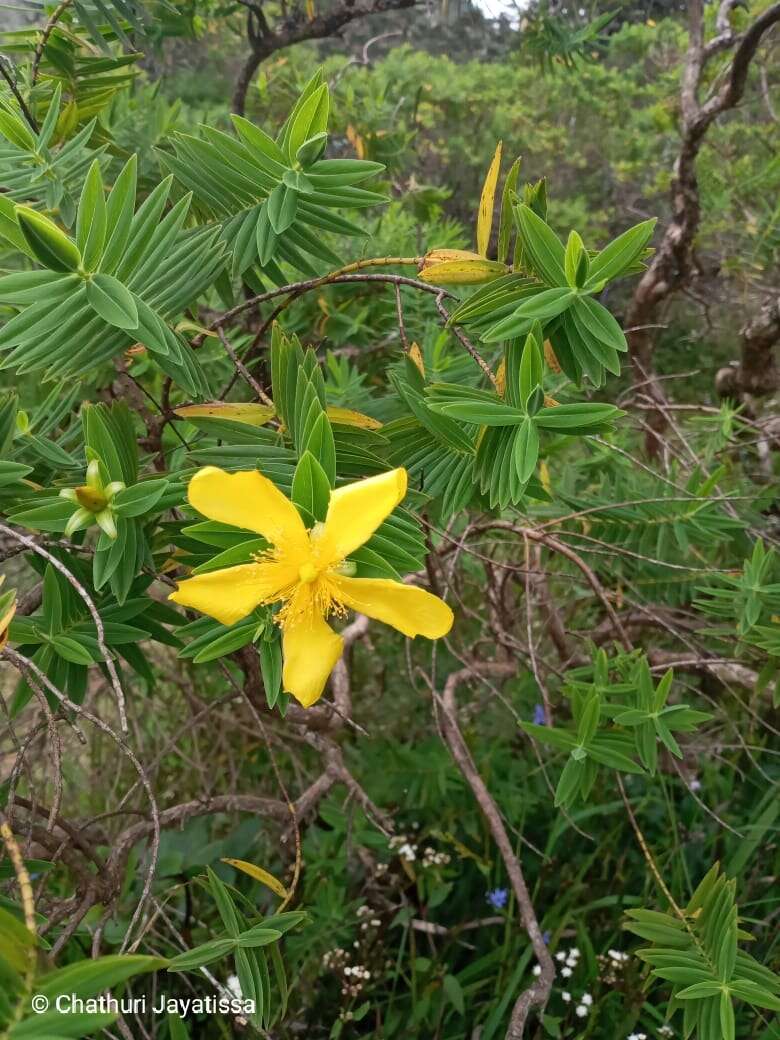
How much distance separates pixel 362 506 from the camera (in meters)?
0.54

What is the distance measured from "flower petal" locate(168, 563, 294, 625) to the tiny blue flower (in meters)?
1.09

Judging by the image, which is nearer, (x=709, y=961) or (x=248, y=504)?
(x=248, y=504)

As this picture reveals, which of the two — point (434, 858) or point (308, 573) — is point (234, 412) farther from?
point (434, 858)

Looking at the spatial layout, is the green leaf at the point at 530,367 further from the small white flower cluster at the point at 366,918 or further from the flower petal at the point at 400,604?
the small white flower cluster at the point at 366,918

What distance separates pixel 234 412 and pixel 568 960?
115cm

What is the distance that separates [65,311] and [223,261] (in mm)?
153

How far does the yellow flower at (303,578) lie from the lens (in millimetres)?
529

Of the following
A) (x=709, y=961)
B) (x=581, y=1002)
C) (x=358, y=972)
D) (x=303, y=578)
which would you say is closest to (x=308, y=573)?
(x=303, y=578)

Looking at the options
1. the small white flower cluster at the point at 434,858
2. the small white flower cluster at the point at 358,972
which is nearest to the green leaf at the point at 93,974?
the small white flower cluster at the point at 358,972

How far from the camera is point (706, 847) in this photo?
1.50 metres

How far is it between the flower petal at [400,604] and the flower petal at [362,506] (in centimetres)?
4

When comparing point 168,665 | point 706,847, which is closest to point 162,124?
point 168,665

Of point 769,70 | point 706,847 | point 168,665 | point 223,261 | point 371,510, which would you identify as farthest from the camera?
point 769,70

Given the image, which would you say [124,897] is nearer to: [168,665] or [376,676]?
[168,665]
